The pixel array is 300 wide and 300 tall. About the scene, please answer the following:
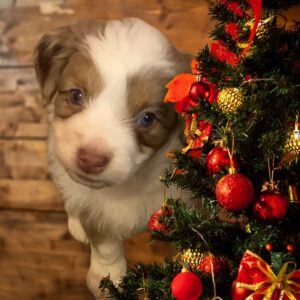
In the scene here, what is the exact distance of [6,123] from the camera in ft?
3.84

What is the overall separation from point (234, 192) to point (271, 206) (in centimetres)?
6

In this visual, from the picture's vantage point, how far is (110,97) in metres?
0.94

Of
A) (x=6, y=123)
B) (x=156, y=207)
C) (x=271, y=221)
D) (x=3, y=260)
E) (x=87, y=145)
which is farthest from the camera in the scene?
(x=3, y=260)

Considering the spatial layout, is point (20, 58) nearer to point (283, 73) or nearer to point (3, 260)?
point (3, 260)

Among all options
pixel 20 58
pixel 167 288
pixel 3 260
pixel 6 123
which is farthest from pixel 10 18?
pixel 167 288

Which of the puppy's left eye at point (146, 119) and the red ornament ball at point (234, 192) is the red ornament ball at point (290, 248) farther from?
the puppy's left eye at point (146, 119)

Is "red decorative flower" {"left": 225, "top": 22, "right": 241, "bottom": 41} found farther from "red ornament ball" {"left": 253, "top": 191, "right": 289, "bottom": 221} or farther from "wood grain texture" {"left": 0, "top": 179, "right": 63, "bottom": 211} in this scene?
"wood grain texture" {"left": 0, "top": 179, "right": 63, "bottom": 211}

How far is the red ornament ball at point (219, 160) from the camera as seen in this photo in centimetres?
67

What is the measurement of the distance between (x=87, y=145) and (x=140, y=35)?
0.28m

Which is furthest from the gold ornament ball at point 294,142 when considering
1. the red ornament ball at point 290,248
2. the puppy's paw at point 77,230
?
the puppy's paw at point 77,230

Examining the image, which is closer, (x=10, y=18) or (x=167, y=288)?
(x=167, y=288)

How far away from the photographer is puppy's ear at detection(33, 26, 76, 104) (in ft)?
3.27

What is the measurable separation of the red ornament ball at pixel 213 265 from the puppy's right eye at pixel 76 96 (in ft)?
1.43

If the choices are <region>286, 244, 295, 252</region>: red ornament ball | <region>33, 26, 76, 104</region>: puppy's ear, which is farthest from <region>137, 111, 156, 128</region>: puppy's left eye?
<region>286, 244, 295, 252</region>: red ornament ball
